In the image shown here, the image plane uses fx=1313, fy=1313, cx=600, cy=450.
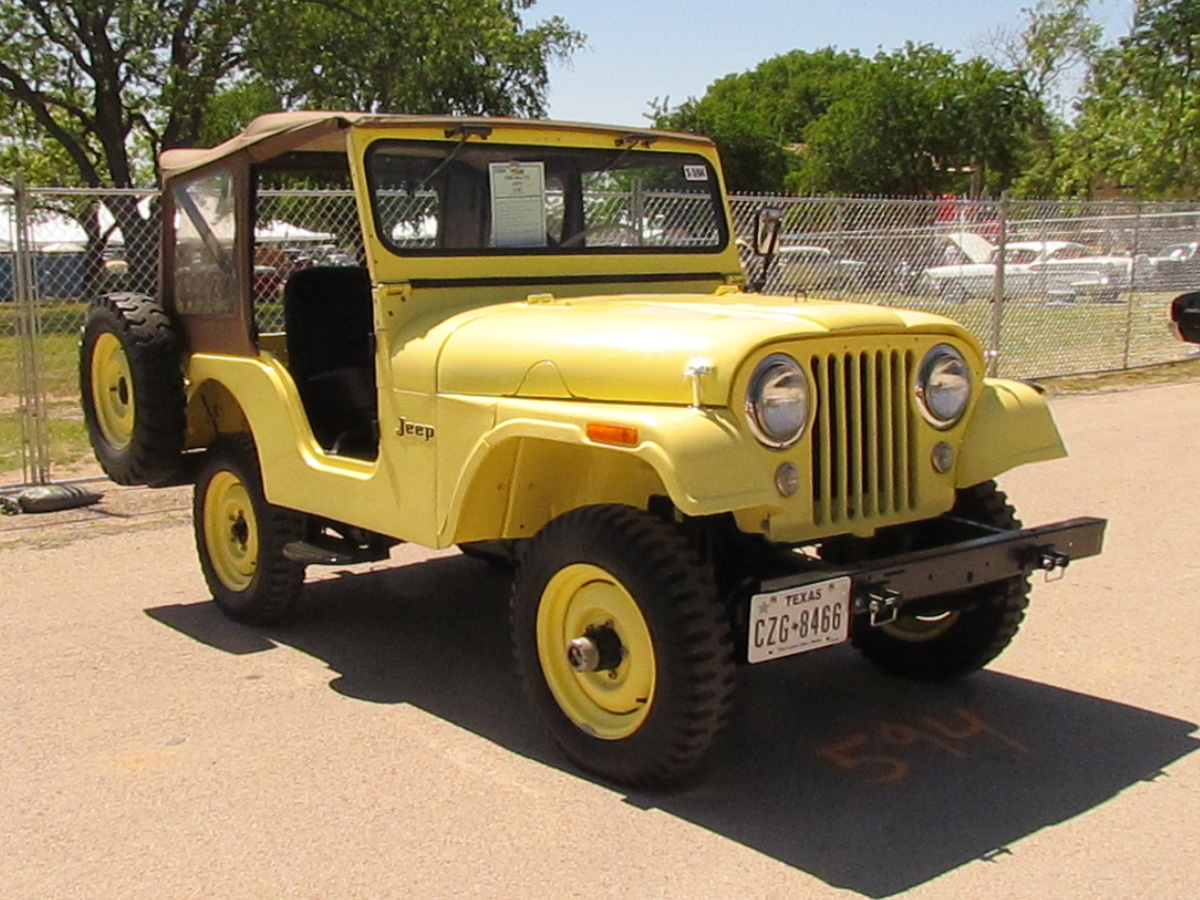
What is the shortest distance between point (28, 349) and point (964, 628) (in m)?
6.04

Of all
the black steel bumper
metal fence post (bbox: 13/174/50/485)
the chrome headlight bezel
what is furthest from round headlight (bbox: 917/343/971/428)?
metal fence post (bbox: 13/174/50/485)

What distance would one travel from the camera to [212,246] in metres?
5.50

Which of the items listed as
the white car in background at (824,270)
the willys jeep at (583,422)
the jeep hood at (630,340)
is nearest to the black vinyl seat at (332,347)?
the willys jeep at (583,422)

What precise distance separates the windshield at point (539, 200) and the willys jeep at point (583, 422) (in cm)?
1

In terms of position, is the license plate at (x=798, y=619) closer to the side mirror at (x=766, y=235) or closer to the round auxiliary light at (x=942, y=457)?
the round auxiliary light at (x=942, y=457)

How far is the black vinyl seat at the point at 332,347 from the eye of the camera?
537 cm

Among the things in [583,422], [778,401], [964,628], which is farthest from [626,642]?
[964,628]

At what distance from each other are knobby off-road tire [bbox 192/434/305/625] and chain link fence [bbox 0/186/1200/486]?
805 millimetres

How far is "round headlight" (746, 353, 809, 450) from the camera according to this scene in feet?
12.0

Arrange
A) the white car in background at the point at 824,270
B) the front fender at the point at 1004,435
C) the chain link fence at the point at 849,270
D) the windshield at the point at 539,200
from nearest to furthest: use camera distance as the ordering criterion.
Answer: the front fender at the point at 1004,435, the windshield at the point at 539,200, the chain link fence at the point at 849,270, the white car in background at the point at 824,270

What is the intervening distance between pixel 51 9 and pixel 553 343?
72.6 ft

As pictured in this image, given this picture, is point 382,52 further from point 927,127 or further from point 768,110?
point 768,110

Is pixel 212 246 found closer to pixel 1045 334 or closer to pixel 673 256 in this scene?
pixel 673 256

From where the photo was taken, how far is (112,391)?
19.4ft
